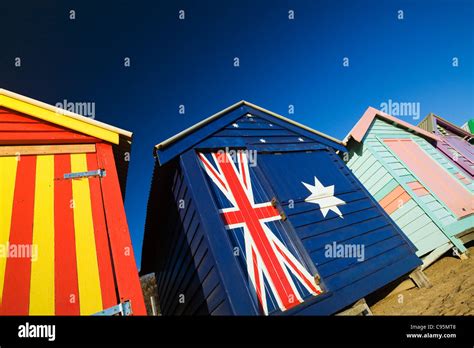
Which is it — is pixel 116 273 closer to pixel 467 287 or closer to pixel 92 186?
pixel 92 186

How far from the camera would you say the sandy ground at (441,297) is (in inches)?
150

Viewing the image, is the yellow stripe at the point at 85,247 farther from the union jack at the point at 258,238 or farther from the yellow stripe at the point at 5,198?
the union jack at the point at 258,238

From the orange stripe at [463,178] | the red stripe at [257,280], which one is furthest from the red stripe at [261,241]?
the orange stripe at [463,178]

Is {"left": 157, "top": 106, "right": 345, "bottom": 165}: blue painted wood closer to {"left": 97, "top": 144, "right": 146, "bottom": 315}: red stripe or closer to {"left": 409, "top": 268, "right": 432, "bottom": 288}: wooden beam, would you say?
{"left": 97, "top": 144, "right": 146, "bottom": 315}: red stripe

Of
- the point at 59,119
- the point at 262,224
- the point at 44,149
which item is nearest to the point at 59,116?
the point at 59,119

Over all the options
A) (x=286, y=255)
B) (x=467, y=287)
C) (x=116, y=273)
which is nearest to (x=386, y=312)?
(x=467, y=287)

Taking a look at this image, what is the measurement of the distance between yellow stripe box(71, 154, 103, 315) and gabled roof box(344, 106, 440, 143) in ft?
23.5

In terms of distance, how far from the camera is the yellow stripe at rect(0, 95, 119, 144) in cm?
395

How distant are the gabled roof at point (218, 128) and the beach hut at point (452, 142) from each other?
6333mm

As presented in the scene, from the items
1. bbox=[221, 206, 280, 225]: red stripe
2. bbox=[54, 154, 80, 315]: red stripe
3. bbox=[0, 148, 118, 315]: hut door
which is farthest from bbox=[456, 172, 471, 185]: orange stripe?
bbox=[54, 154, 80, 315]: red stripe

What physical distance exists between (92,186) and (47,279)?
4.14ft

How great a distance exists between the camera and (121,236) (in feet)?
11.0

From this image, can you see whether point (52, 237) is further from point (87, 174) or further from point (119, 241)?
point (87, 174)
